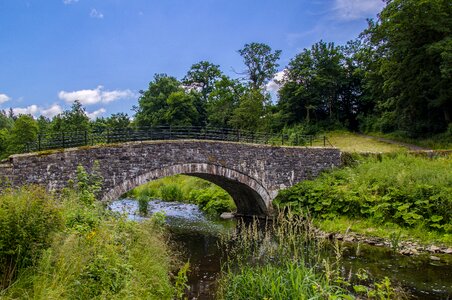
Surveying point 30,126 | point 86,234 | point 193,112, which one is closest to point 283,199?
point 86,234

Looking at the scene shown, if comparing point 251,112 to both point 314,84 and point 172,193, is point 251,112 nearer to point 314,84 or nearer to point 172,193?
point 172,193

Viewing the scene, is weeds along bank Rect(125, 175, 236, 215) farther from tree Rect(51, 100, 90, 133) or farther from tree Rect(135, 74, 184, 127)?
tree Rect(135, 74, 184, 127)

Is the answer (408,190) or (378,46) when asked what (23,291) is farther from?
(378,46)

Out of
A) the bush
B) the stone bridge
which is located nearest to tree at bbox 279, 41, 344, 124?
the bush

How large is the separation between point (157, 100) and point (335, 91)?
72.4 feet

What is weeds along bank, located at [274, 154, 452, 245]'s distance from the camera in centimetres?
1405

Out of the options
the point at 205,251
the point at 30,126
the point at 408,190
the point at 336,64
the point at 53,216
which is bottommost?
the point at 205,251

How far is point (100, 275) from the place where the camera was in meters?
5.40

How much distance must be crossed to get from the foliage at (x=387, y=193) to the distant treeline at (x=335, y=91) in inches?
299

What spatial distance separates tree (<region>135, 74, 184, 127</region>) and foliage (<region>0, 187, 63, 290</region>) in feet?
125

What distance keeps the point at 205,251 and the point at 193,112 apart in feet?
101

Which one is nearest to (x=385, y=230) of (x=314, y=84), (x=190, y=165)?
(x=190, y=165)

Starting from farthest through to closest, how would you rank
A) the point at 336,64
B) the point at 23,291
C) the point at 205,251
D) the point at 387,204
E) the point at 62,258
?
1. the point at 336,64
2. the point at 387,204
3. the point at 205,251
4. the point at 62,258
5. the point at 23,291

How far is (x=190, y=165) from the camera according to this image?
15961 mm
